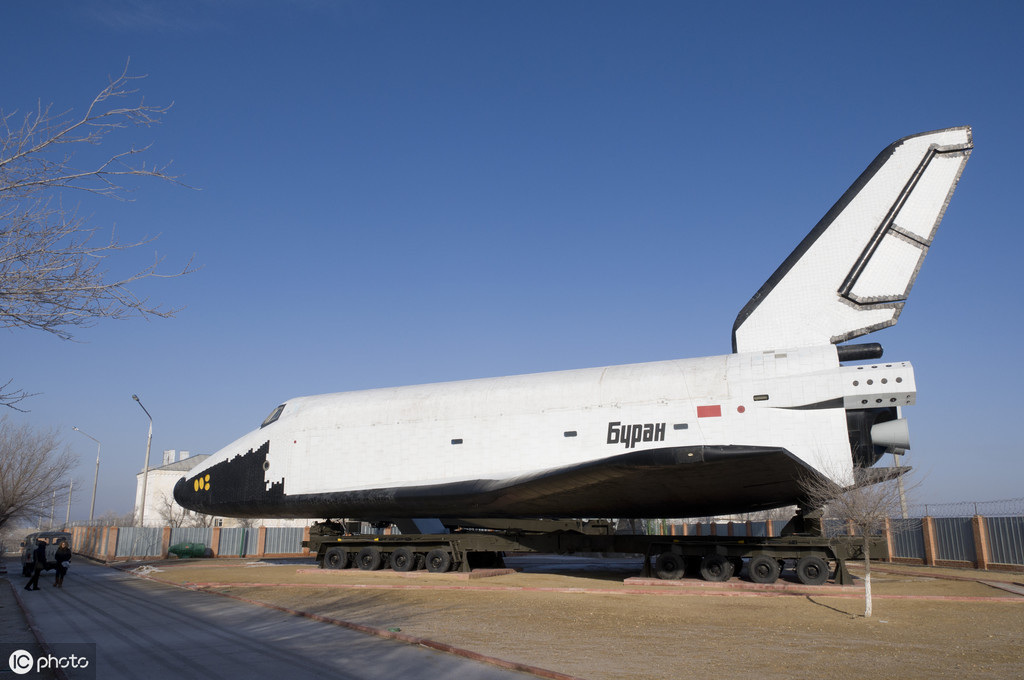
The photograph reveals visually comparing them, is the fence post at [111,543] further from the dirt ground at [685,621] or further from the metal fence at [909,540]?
the metal fence at [909,540]

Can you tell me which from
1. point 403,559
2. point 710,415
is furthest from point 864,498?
point 403,559

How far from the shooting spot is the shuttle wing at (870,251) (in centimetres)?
1223

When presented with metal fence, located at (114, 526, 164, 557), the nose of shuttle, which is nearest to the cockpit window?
the nose of shuttle

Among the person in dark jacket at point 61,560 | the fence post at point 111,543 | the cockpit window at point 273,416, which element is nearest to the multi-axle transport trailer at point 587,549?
the cockpit window at point 273,416

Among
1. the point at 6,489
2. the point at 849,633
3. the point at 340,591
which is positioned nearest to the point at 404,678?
the point at 849,633

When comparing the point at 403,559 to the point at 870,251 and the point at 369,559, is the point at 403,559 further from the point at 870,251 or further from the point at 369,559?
the point at 870,251

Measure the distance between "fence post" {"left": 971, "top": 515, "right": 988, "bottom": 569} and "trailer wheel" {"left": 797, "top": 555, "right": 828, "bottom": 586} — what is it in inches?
409

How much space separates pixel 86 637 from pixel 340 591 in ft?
16.8

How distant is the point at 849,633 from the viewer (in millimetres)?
8156

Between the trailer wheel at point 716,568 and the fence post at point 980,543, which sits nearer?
the trailer wheel at point 716,568

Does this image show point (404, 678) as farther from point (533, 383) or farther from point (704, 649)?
point (533, 383)

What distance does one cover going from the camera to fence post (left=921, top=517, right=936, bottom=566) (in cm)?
2089

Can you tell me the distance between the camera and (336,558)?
16172 millimetres

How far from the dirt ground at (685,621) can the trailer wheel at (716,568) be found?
13.0 inches
